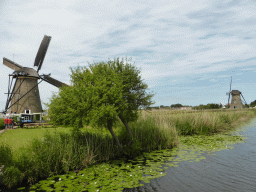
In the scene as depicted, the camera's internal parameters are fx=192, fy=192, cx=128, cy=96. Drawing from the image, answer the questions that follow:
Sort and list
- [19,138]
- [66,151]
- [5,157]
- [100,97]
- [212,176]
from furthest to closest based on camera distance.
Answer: [19,138] → [100,97] → [66,151] → [212,176] → [5,157]

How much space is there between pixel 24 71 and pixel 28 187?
24238 millimetres

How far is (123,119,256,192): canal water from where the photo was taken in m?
5.35

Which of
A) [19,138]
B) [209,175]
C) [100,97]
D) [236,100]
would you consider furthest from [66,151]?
[236,100]

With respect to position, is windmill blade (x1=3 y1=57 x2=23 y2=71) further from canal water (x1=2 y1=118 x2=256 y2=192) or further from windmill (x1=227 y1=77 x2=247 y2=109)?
windmill (x1=227 y1=77 x2=247 y2=109)

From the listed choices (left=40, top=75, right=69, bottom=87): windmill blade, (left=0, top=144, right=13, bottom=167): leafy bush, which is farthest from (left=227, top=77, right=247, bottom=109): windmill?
(left=0, top=144, right=13, bottom=167): leafy bush

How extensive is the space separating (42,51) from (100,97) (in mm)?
23037

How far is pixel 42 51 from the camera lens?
1053 inches

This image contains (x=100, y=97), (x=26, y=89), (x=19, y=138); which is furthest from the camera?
(x=26, y=89)

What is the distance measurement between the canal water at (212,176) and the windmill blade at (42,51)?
25373mm

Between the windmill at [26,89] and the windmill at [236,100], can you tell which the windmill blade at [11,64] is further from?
the windmill at [236,100]

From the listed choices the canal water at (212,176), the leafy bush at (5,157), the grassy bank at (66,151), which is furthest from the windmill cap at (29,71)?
the canal water at (212,176)

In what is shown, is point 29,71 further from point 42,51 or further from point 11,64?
point 11,64

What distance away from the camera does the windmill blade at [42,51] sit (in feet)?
86.7

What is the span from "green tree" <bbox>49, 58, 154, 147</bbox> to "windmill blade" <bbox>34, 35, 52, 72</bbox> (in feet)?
69.4
